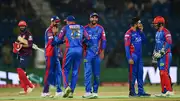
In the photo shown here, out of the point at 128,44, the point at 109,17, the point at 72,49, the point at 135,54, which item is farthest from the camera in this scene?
the point at 109,17

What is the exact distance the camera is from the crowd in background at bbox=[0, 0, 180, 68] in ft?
85.1

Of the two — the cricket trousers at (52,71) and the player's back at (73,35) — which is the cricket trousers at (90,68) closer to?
the player's back at (73,35)

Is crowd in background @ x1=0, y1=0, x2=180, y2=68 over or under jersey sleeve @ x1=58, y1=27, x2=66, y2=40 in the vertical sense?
over

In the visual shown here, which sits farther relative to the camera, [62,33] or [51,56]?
[51,56]

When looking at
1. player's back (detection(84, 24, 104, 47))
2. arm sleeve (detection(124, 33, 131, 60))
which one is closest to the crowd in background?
arm sleeve (detection(124, 33, 131, 60))

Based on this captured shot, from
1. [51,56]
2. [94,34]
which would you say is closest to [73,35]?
[94,34]

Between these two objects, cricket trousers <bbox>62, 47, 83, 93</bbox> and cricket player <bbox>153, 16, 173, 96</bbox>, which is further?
cricket player <bbox>153, 16, 173, 96</bbox>

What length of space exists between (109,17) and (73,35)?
961cm

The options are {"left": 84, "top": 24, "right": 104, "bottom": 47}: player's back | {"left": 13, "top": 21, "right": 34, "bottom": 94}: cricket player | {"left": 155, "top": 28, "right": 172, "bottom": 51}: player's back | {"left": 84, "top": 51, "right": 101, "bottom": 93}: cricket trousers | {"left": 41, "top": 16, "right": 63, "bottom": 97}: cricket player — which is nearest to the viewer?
{"left": 84, "top": 51, "right": 101, "bottom": 93}: cricket trousers

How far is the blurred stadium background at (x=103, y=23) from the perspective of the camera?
1015 inches

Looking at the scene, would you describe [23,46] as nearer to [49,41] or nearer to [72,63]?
[49,41]

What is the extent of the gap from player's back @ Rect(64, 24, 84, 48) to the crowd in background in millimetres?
8878

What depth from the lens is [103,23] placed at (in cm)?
2636

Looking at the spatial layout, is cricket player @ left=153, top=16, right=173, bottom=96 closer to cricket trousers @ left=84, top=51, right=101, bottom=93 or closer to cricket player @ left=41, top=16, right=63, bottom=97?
cricket trousers @ left=84, top=51, right=101, bottom=93
